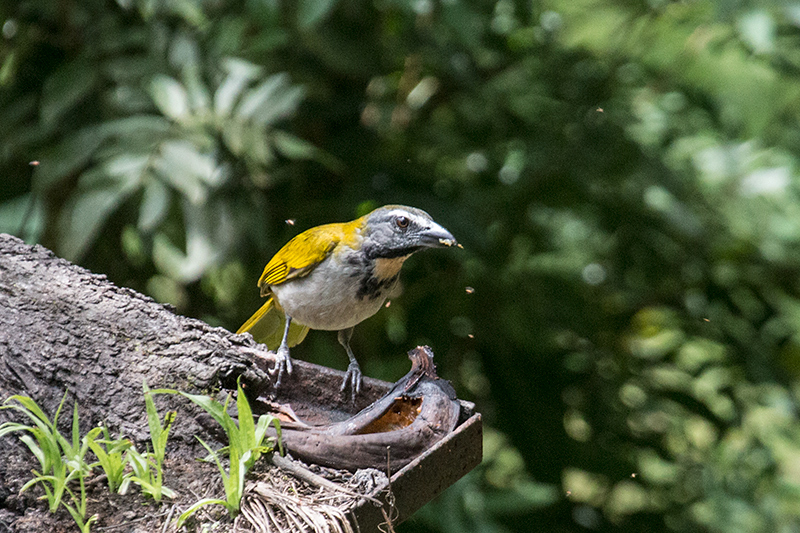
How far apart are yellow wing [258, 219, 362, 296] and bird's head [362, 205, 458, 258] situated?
0.08 m

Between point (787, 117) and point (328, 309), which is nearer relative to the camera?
point (328, 309)

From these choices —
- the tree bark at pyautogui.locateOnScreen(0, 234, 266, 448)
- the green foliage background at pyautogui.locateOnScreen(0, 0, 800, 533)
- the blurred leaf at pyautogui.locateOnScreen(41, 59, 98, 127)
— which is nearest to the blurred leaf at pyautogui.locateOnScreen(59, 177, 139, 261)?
the green foliage background at pyautogui.locateOnScreen(0, 0, 800, 533)

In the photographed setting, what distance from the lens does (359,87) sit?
405 centimetres

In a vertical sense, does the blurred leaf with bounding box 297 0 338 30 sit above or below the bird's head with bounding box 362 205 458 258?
above

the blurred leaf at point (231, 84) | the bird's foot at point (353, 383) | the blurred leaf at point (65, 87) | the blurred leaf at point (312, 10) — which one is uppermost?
the blurred leaf at point (312, 10)

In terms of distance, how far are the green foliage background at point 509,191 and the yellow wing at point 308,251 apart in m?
0.68

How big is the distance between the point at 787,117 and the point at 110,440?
430 centimetres

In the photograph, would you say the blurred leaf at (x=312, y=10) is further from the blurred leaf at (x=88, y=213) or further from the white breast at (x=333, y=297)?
the white breast at (x=333, y=297)

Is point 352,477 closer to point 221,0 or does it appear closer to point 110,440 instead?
point 110,440

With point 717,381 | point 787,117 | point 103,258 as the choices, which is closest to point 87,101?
point 103,258

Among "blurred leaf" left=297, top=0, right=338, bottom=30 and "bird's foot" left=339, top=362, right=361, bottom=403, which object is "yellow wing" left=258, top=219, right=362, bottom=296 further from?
"blurred leaf" left=297, top=0, right=338, bottom=30

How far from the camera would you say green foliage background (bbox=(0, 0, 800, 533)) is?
322cm

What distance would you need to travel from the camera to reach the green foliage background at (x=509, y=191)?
10.6 ft

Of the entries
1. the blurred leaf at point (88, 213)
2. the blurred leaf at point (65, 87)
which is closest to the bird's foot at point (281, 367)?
the blurred leaf at point (88, 213)
